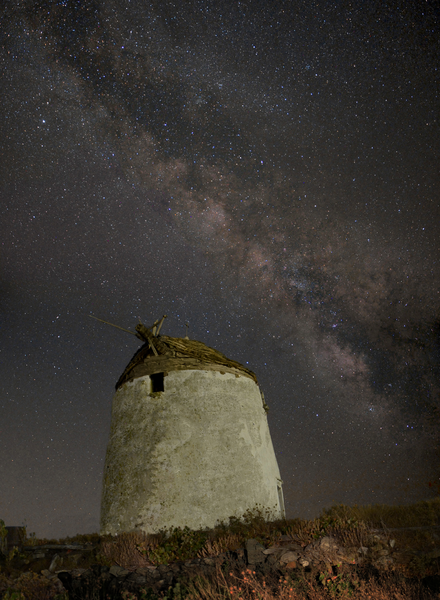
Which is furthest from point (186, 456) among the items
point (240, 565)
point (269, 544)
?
point (240, 565)

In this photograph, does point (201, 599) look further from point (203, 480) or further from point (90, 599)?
point (203, 480)

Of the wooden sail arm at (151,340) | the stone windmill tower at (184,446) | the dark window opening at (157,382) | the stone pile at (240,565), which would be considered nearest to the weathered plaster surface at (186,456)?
the stone windmill tower at (184,446)

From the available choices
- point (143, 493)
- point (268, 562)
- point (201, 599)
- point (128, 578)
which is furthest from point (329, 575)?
point (143, 493)

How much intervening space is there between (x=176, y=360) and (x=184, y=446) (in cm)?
310

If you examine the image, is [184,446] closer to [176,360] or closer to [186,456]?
[186,456]

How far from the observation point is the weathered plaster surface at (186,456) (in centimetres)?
1172

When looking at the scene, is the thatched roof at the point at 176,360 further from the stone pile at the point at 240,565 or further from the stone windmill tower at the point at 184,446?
the stone pile at the point at 240,565

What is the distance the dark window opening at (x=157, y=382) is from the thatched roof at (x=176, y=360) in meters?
0.29

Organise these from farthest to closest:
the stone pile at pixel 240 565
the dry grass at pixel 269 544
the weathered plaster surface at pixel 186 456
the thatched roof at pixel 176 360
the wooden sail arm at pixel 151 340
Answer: the wooden sail arm at pixel 151 340, the thatched roof at pixel 176 360, the weathered plaster surface at pixel 186 456, the stone pile at pixel 240 565, the dry grass at pixel 269 544

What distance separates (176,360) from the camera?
14023mm

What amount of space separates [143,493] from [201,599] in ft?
18.4

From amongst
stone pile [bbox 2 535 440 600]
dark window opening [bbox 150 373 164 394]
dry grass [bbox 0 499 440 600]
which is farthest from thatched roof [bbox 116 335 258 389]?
stone pile [bbox 2 535 440 600]

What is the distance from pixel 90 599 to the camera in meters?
7.45

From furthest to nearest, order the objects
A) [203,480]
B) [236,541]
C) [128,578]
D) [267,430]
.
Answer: [267,430] → [203,480] → [236,541] → [128,578]
